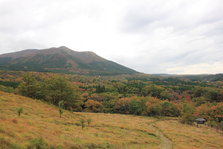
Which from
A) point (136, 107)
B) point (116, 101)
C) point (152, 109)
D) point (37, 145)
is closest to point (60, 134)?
point (37, 145)

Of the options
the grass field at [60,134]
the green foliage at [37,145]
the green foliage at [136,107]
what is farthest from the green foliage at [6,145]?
the green foliage at [136,107]

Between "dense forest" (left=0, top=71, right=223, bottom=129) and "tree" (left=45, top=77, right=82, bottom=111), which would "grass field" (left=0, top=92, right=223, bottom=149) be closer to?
"dense forest" (left=0, top=71, right=223, bottom=129)

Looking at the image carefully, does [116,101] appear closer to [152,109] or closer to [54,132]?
[152,109]

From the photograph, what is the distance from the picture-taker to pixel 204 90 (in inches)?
5438

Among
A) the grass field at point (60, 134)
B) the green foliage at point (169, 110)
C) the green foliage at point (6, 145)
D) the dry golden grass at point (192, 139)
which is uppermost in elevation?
A: the green foliage at point (6, 145)

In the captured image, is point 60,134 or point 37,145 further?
point 60,134

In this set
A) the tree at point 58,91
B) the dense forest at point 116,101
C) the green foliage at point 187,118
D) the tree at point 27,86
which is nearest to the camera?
the tree at point 27,86

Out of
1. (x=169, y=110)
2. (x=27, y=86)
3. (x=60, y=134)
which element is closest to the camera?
(x=60, y=134)

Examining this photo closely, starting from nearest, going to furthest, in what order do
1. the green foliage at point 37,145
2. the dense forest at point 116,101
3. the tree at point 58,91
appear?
the green foliage at point 37,145, the tree at point 58,91, the dense forest at point 116,101

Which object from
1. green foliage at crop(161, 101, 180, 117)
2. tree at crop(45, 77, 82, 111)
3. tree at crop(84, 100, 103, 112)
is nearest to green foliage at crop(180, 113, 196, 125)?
green foliage at crop(161, 101, 180, 117)

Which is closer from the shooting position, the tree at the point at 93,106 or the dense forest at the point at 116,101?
the dense forest at the point at 116,101

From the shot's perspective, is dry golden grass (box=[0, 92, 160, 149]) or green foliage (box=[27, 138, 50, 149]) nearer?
green foliage (box=[27, 138, 50, 149])

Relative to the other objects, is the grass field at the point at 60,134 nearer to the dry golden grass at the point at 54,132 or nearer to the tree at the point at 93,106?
the dry golden grass at the point at 54,132

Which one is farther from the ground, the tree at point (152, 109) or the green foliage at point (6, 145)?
the green foliage at point (6, 145)
